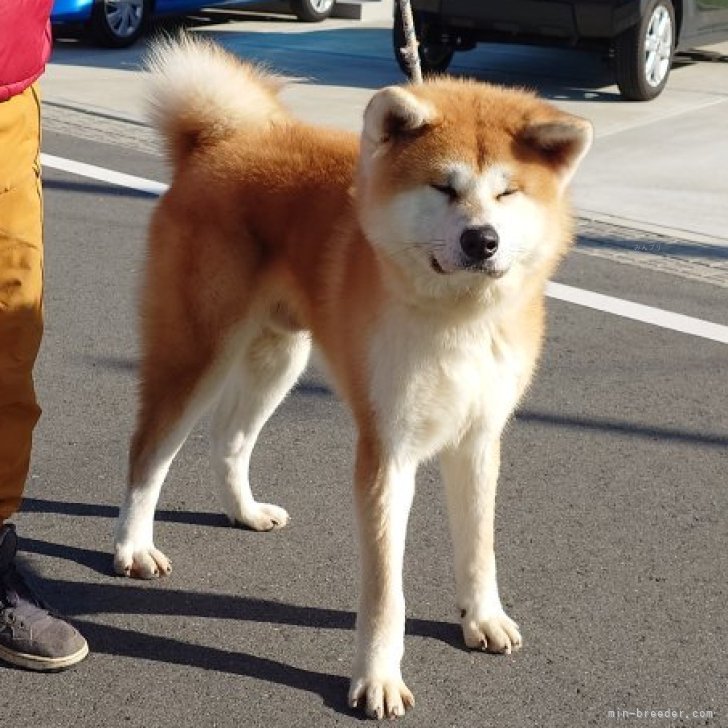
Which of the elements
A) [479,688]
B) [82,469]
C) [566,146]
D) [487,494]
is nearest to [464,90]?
[566,146]

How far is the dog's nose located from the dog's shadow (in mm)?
1134

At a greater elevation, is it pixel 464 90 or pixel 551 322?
pixel 464 90

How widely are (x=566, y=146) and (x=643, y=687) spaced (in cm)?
131

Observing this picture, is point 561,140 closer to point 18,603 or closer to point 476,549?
point 476,549

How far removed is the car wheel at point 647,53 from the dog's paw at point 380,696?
7.30m

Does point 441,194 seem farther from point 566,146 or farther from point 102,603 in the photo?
point 102,603

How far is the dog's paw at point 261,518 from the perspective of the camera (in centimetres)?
423

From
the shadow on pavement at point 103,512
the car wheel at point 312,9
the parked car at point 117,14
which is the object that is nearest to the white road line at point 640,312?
the shadow on pavement at point 103,512

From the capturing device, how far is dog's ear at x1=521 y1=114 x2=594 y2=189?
3125 mm

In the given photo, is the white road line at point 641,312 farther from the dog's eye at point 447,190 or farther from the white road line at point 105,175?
the dog's eye at point 447,190

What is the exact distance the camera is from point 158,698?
339cm

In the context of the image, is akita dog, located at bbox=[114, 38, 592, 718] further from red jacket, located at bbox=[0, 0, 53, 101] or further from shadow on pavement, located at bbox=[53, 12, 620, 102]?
shadow on pavement, located at bbox=[53, 12, 620, 102]

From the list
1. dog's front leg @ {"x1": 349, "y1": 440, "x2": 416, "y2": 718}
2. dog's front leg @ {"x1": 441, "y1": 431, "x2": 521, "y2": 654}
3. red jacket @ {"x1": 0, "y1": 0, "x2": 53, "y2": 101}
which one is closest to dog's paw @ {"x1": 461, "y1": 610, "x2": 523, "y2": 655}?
dog's front leg @ {"x1": 441, "y1": 431, "x2": 521, "y2": 654}

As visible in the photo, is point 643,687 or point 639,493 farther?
point 639,493
